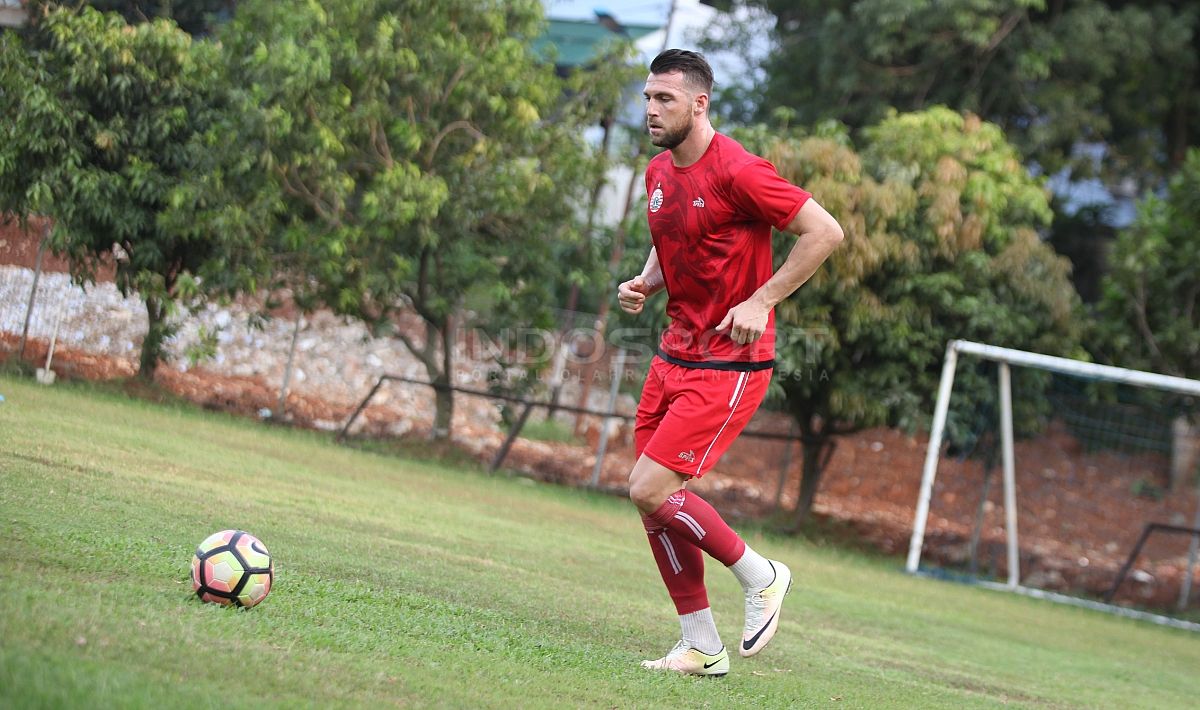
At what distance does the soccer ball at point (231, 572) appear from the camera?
4188mm

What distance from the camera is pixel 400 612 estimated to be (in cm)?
484

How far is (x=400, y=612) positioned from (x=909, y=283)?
34.1ft

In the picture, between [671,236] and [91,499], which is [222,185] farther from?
[671,236]

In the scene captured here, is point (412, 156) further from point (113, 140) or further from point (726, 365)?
point (726, 365)

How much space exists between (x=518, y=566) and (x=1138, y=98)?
1805 centimetres

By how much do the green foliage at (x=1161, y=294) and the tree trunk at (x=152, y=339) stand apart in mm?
11528

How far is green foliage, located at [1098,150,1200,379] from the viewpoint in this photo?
15711 millimetres

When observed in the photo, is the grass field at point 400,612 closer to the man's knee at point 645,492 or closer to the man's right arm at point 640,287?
the man's knee at point 645,492

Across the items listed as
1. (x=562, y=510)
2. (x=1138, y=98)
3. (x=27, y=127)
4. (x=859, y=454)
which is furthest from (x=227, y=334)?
(x=1138, y=98)

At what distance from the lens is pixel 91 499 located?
6.17 metres

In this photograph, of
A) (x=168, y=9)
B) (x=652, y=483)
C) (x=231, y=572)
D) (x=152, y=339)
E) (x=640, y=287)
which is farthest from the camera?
(x=168, y=9)

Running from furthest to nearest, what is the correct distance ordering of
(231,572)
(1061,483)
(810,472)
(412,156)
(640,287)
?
(1061,483) < (810,472) < (412,156) < (640,287) < (231,572)

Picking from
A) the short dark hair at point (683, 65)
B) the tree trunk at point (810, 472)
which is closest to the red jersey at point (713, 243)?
the short dark hair at point (683, 65)

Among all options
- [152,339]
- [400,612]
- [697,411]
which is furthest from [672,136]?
[152,339]
